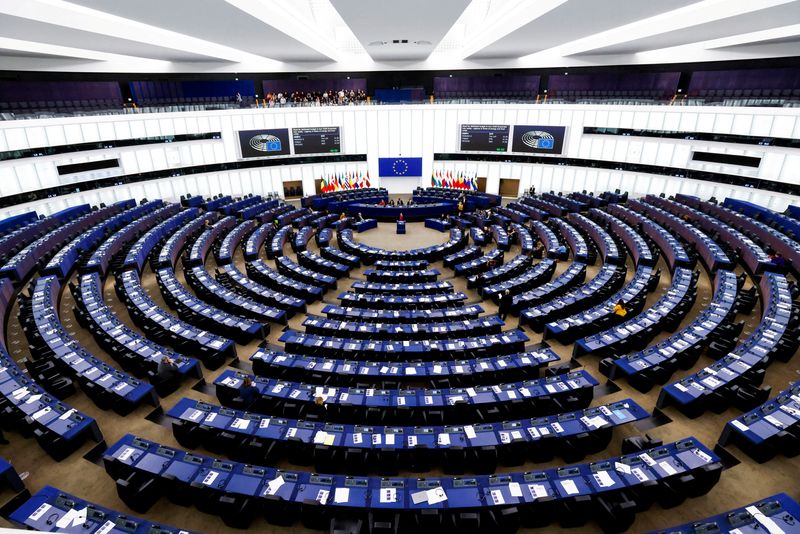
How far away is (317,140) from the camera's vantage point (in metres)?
40.7

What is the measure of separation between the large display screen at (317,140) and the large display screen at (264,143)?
3.22ft

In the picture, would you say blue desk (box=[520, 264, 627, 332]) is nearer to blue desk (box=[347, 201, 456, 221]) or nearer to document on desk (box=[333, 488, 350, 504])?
document on desk (box=[333, 488, 350, 504])

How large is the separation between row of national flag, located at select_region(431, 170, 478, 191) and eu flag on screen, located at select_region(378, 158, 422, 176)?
1.96m

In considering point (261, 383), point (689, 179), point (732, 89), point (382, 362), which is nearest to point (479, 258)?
point (382, 362)

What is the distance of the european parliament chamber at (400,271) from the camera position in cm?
983

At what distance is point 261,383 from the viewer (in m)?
13.1

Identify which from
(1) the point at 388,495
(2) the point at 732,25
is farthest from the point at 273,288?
(2) the point at 732,25

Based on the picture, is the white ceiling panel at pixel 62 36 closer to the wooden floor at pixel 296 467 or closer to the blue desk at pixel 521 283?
the wooden floor at pixel 296 467

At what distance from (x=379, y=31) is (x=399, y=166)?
65.6 feet

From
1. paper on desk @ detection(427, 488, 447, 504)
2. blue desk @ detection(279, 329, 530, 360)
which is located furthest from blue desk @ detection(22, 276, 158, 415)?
paper on desk @ detection(427, 488, 447, 504)

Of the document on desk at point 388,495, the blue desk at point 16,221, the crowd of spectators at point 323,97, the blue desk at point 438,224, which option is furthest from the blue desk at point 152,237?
the document on desk at point 388,495

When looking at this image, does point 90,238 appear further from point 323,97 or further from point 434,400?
point 323,97

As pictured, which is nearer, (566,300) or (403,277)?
(566,300)

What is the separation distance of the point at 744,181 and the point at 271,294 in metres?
35.4
